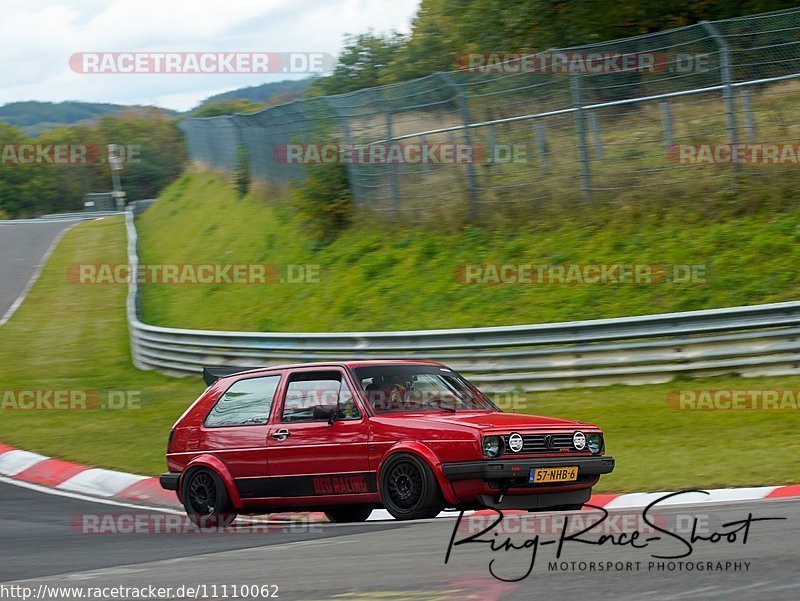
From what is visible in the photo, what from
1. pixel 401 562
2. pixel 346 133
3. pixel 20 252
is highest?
pixel 346 133

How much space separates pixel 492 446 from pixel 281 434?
1895mm

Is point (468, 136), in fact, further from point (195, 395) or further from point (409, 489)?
point (409, 489)

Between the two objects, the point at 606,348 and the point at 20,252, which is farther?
the point at 20,252

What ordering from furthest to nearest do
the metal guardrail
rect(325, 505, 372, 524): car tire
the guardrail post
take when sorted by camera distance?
the guardrail post, the metal guardrail, rect(325, 505, 372, 524): car tire

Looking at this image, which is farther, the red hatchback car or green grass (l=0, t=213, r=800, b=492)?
green grass (l=0, t=213, r=800, b=492)

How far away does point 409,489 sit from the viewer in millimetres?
8594

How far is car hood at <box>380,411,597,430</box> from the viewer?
861 centimetres

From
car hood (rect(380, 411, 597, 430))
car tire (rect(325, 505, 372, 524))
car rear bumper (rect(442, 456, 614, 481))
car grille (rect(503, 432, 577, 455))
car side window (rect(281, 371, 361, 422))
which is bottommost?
car tire (rect(325, 505, 372, 524))

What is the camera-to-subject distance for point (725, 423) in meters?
12.7

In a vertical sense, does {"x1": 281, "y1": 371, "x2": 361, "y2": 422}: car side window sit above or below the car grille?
above

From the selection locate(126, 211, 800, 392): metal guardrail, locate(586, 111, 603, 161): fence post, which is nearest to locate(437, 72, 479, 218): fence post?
locate(586, 111, 603, 161): fence post

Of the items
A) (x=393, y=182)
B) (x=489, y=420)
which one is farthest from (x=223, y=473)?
(x=393, y=182)

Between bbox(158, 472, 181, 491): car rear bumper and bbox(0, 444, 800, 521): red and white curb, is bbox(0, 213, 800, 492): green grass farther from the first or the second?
bbox(158, 472, 181, 491): car rear bumper

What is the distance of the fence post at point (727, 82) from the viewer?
17.8 m
